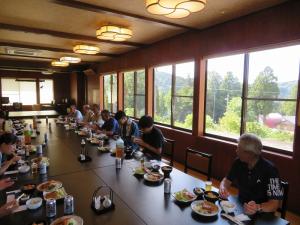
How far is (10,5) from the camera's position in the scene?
314cm

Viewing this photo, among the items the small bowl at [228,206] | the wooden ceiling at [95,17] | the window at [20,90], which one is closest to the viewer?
the small bowl at [228,206]

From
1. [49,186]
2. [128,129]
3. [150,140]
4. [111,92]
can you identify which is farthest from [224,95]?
[111,92]

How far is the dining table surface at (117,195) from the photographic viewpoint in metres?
1.43

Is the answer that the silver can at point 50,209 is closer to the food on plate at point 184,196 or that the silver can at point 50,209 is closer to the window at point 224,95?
the food on plate at point 184,196

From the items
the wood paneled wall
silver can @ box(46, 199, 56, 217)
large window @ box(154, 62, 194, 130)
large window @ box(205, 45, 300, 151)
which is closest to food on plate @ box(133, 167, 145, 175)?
silver can @ box(46, 199, 56, 217)

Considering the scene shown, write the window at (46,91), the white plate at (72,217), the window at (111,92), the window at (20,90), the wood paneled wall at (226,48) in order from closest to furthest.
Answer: the white plate at (72,217) < the wood paneled wall at (226,48) < the window at (111,92) < the window at (20,90) < the window at (46,91)

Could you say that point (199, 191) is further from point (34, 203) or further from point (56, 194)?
point (34, 203)

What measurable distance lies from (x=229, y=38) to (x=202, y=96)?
116cm

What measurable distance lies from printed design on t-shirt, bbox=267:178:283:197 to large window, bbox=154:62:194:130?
2941mm

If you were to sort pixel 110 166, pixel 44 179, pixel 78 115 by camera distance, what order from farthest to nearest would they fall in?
pixel 78 115 → pixel 110 166 → pixel 44 179

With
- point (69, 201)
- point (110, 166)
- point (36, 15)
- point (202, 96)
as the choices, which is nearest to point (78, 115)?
point (36, 15)

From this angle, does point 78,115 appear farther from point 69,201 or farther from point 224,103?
point 69,201

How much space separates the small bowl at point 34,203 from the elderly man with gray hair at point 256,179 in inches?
54.9

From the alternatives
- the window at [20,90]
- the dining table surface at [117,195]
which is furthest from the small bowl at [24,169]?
the window at [20,90]
